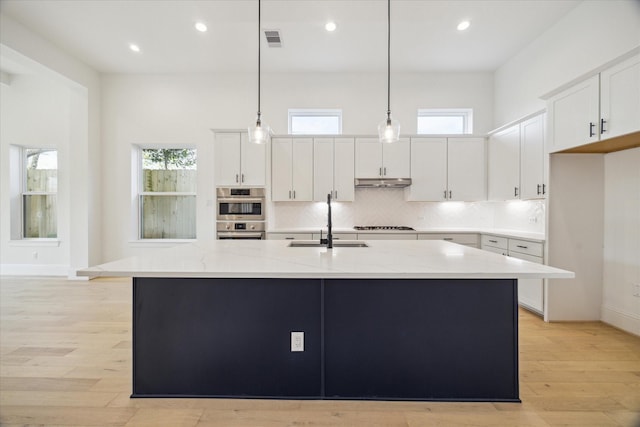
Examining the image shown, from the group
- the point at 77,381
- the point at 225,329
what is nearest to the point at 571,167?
the point at 225,329

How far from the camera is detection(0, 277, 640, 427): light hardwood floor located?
1729mm

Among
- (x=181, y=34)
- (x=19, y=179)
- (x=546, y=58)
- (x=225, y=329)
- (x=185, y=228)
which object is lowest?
(x=225, y=329)

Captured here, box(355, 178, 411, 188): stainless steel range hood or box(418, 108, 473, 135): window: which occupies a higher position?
box(418, 108, 473, 135): window

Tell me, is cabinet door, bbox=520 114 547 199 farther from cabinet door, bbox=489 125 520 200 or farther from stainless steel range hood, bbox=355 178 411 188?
stainless steel range hood, bbox=355 178 411 188

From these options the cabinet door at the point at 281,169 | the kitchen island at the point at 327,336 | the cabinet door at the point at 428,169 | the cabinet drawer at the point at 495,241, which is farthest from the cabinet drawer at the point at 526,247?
the cabinet door at the point at 281,169

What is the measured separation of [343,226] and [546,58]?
138 inches

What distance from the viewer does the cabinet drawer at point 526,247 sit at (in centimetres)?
332

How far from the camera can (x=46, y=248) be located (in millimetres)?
5270

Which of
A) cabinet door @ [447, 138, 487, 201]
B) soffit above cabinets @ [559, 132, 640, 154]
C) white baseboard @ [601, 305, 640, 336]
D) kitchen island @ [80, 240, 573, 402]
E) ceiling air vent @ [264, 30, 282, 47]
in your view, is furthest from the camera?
cabinet door @ [447, 138, 487, 201]

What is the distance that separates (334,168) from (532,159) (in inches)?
99.1

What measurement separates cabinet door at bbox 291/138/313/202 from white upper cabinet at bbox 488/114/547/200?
2.68 meters

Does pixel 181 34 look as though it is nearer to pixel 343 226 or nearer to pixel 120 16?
pixel 120 16

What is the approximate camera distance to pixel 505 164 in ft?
13.8

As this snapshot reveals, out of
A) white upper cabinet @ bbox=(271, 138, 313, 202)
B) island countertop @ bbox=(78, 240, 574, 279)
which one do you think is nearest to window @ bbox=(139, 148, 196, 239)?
white upper cabinet @ bbox=(271, 138, 313, 202)
